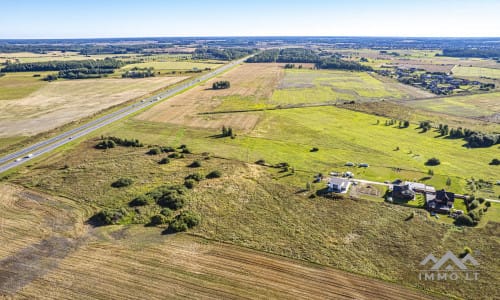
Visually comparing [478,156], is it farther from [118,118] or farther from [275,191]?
[118,118]

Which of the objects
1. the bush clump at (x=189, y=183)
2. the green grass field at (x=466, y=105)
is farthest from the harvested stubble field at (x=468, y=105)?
the bush clump at (x=189, y=183)

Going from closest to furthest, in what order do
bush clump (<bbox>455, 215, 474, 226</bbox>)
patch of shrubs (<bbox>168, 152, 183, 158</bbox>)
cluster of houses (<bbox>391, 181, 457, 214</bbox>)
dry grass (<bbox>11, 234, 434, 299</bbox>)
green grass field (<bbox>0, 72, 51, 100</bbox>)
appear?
dry grass (<bbox>11, 234, 434, 299</bbox>), bush clump (<bbox>455, 215, 474, 226</bbox>), cluster of houses (<bbox>391, 181, 457, 214</bbox>), patch of shrubs (<bbox>168, 152, 183, 158</bbox>), green grass field (<bbox>0, 72, 51, 100</bbox>)

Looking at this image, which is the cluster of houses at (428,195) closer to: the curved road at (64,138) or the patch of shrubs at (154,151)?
the patch of shrubs at (154,151)

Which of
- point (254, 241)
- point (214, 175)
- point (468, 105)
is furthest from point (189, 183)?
point (468, 105)

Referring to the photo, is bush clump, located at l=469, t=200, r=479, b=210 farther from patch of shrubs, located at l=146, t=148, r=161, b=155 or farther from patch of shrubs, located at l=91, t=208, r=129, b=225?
patch of shrubs, located at l=146, t=148, r=161, b=155

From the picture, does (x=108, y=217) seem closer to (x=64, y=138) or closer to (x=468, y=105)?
(x=64, y=138)

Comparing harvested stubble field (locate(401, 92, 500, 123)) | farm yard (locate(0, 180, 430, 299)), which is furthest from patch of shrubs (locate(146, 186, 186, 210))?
harvested stubble field (locate(401, 92, 500, 123))

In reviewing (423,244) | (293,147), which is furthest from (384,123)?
(423,244)
